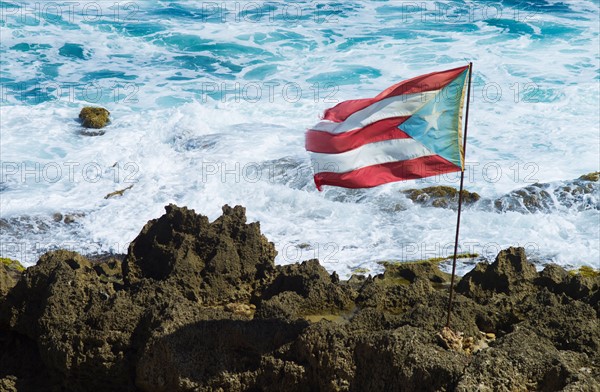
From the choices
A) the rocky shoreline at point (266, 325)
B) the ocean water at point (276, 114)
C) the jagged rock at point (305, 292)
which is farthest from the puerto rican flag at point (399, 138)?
the ocean water at point (276, 114)

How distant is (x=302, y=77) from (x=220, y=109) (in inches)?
181

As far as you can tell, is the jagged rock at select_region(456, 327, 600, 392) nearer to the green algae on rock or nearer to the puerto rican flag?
the puerto rican flag

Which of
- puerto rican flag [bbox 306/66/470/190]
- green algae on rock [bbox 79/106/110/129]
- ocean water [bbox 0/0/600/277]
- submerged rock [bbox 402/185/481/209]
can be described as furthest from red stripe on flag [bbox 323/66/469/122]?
green algae on rock [bbox 79/106/110/129]

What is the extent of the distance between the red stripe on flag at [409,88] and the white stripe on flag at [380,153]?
0.45 metres

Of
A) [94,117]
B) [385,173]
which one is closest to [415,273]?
[385,173]

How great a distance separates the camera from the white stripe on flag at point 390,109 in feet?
29.2

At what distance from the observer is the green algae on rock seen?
22.9 meters

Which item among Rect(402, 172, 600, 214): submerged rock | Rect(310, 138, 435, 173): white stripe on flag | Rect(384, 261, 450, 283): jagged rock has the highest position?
Rect(310, 138, 435, 173): white stripe on flag

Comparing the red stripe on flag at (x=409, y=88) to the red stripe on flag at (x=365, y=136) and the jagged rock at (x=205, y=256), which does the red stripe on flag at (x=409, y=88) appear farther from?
the jagged rock at (x=205, y=256)

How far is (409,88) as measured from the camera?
29.3 feet

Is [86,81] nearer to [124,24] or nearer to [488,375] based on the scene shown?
[124,24]

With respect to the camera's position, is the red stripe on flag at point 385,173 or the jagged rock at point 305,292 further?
the jagged rock at point 305,292

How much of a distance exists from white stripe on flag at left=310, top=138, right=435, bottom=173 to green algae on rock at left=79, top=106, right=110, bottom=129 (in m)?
15.2

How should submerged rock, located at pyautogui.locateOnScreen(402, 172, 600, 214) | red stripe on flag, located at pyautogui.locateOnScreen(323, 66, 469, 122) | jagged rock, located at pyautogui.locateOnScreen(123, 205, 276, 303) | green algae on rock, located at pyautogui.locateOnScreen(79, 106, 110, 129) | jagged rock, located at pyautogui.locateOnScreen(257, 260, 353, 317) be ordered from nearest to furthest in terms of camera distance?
red stripe on flag, located at pyautogui.locateOnScreen(323, 66, 469, 122), jagged rock, located at pyautogui.locateOnScreen(257, 260, 353, 317), jagged rock, located at pyautogui.locateOnScreen(123, 205, 276, 303), submerged rock, located at pyautogui.locateOnScreen(402, 172, 600, 214), green algae on rock, located at pyautogui.locateOnScreen(79, 106, 110, 129)
